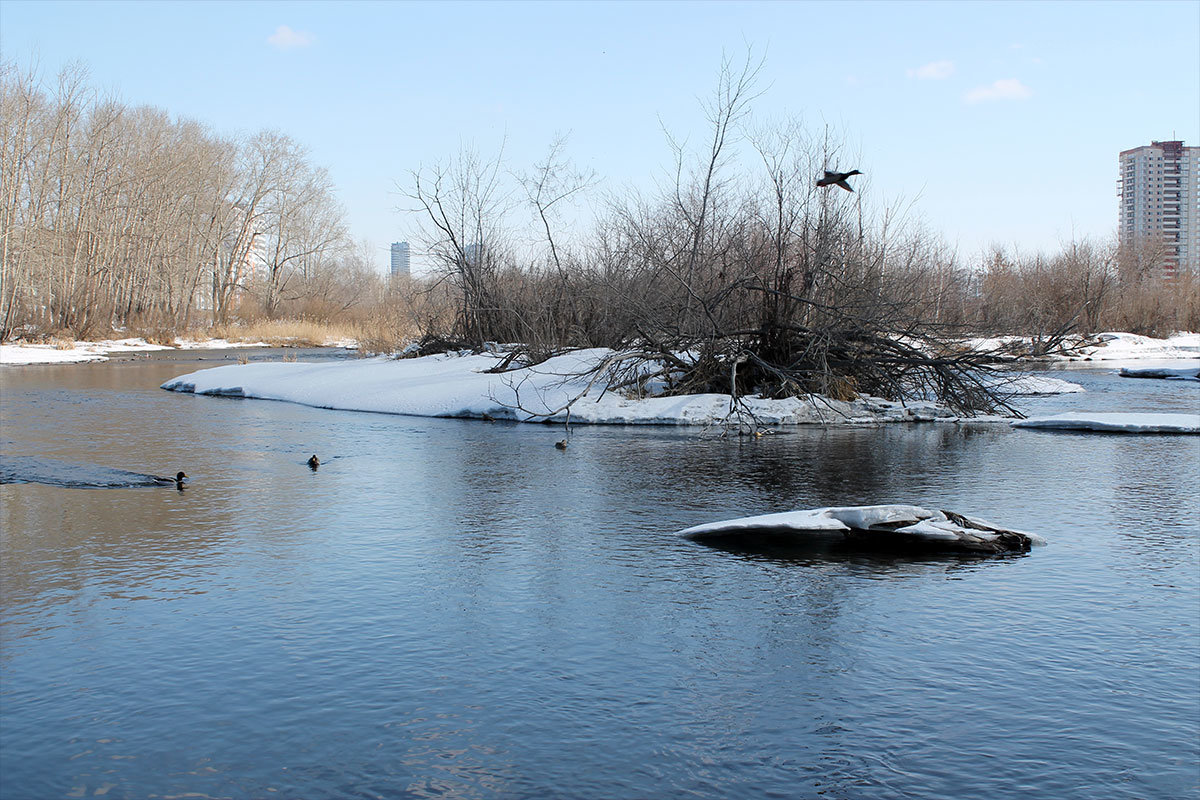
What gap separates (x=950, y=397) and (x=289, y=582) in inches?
470

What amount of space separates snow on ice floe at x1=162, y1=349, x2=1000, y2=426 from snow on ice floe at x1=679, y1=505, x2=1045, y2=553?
7.18 meters

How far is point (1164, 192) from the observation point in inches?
4552

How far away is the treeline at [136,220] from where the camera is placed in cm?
3966

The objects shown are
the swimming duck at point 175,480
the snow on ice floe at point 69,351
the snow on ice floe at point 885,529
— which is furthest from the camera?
the snow on ice floe at point 69,351

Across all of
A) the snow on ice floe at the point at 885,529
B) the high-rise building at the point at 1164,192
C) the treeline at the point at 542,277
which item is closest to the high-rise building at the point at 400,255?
the treeline at the point at 542,277

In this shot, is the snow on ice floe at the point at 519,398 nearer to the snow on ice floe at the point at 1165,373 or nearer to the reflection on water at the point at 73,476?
the reflection on water at the point at 73,476

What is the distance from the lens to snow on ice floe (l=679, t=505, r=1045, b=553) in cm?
670

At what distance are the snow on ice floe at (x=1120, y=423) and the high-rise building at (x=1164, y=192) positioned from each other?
11038cm

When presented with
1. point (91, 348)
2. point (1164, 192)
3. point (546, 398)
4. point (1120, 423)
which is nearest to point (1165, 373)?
point (1120, 423)

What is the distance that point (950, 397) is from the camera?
15.3 m

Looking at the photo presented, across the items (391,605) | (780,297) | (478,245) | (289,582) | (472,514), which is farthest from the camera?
(478,245)

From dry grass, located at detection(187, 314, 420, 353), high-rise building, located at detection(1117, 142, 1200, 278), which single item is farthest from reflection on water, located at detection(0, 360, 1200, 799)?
high-rise building, located at detection(1117, 142, 1200, 278)

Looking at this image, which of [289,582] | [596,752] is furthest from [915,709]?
[289,582]

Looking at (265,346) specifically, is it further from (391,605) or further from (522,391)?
(391,605)
